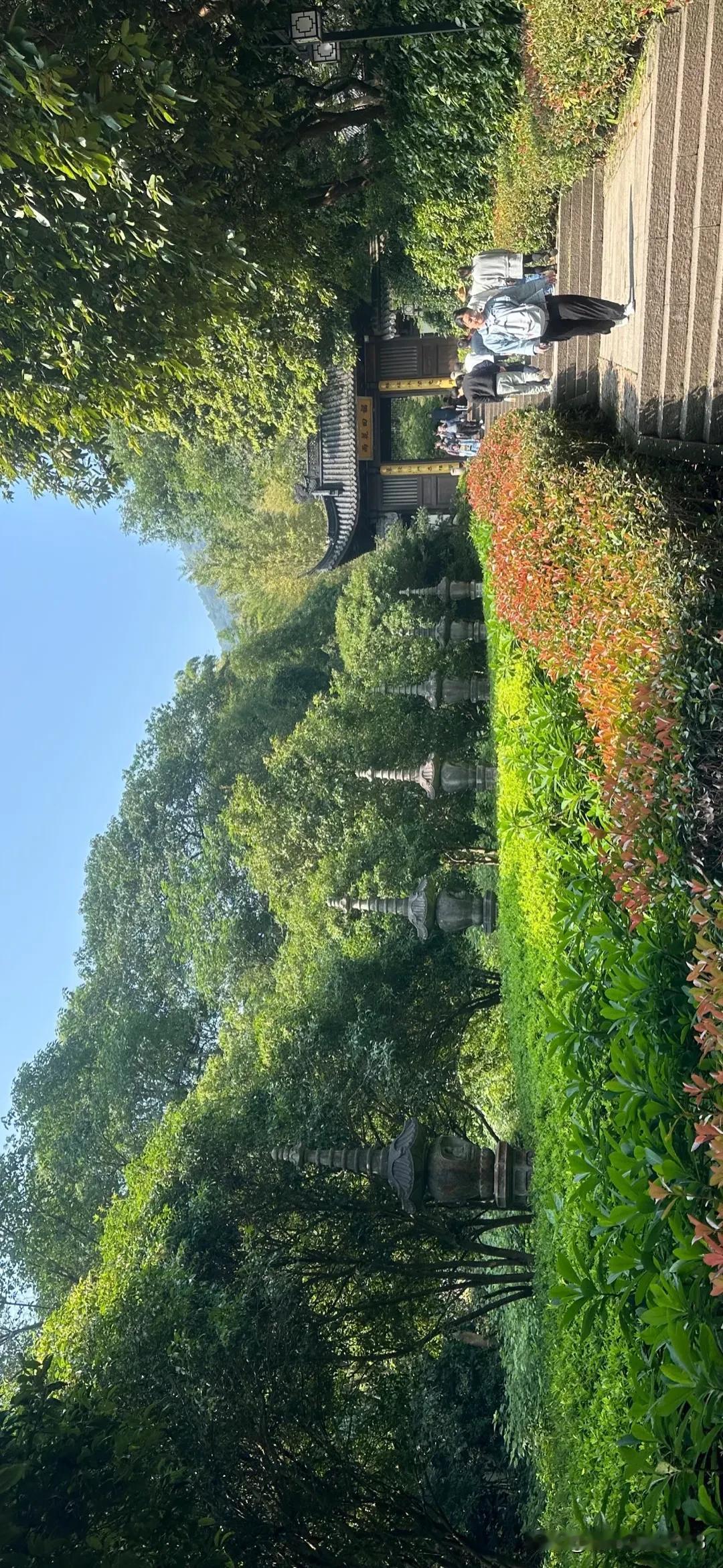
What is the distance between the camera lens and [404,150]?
15.5 meters

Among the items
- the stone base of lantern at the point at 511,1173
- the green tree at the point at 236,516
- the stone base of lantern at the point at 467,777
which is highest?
the green tree at the point at 236,516

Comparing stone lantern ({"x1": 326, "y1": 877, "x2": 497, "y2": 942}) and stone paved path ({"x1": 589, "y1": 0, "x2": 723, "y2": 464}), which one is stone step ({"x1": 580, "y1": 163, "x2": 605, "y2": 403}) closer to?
stone paved path ({"x1": 589, "y1": 0, "x2": 723, "y2": 464})

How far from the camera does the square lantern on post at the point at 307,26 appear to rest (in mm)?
11164

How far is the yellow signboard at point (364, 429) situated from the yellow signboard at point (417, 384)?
0.65 metres

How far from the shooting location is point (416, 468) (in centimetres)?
2575

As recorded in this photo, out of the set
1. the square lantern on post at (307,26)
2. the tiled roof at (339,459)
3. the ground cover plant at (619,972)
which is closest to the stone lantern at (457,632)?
the tiled roof at (339,459)

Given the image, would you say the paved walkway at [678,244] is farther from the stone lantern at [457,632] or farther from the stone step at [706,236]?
the stone lantern at [457,632]

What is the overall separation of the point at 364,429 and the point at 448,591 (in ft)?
21.5

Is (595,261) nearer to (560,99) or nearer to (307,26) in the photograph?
(560,99)

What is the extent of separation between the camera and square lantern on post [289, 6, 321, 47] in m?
11.2

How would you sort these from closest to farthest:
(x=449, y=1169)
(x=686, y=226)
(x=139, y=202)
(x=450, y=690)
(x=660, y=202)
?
(x=686, y=226) < (x=660, y=202) < (x=139, y=202) < (x=449, y=1169) < (x=450, y=690)

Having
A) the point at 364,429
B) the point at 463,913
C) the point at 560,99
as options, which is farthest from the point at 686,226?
the point at 364,429

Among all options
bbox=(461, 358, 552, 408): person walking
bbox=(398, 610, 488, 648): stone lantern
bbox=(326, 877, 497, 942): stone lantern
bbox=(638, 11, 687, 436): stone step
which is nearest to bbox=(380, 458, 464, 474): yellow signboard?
bbox=(398, 610, 488, 648): stone lantern

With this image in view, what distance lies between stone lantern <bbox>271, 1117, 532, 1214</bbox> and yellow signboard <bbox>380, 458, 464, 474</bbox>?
19.3 m
